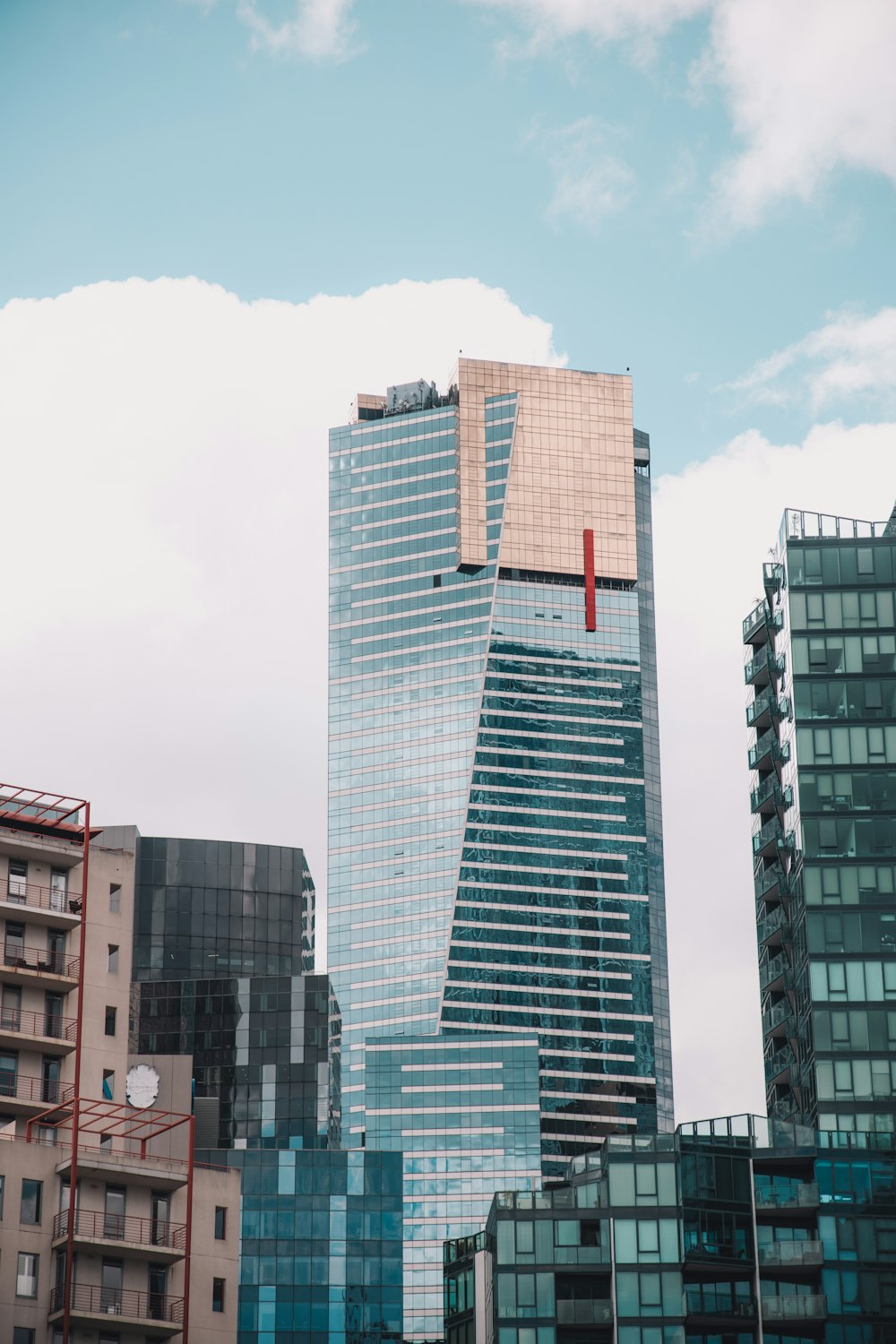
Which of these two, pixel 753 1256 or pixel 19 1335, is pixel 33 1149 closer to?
pixel 19 1335

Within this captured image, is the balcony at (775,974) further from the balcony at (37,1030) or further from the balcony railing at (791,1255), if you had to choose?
the balcony at (37,1030)

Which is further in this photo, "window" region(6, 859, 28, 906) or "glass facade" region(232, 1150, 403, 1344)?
"glass facade" region(232, 1150, 403, 1344)

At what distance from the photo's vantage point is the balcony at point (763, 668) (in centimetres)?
16429

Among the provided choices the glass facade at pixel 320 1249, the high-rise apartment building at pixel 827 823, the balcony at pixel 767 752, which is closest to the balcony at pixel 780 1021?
the high-rise apartment building at pixel 827 823

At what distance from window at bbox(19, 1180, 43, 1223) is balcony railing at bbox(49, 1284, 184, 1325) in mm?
3574

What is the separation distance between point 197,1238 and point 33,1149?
11224mm

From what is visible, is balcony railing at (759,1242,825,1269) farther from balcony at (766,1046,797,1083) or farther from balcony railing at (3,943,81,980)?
balcony railing at (3,943,81,980)

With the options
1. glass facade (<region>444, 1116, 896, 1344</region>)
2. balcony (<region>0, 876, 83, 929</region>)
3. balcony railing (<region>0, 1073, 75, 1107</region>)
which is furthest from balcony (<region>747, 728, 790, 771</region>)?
balcony railing (<region>0, 1073, 75, 1107</region>)

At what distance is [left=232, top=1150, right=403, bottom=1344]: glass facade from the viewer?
188 m

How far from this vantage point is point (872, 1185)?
140 meters

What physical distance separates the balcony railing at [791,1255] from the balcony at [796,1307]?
6.10 feet

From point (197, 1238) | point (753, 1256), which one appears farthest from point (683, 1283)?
point (197, 1238)

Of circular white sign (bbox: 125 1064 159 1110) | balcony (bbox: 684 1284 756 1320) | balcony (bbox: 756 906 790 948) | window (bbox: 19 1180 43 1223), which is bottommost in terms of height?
balcony (bbox: 684 1284 756 1320)

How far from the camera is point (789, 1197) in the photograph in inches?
5536
